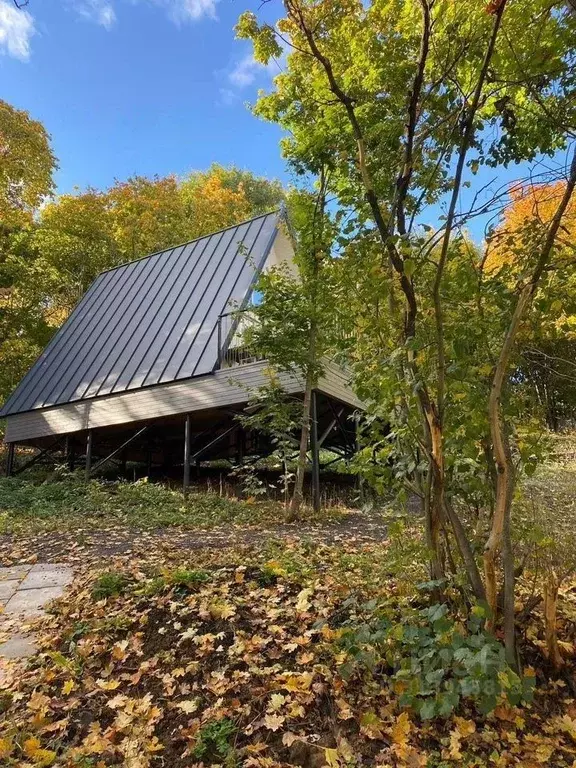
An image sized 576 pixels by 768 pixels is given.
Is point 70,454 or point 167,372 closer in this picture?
point 167,372

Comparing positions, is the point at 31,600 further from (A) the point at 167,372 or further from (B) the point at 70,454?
(B) the point at 70,454

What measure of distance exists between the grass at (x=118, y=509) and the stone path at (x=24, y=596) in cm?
235

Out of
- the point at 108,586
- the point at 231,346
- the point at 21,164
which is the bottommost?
the point at 108,586

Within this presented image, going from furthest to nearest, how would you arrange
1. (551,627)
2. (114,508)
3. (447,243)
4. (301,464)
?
(114,508) < (301,464) < (551,627) < (447,243)

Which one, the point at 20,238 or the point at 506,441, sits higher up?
the point at 20,238

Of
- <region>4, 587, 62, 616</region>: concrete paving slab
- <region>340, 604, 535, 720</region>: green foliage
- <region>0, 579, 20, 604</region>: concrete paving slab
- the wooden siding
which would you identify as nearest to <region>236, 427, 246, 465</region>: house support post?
the wooden siding

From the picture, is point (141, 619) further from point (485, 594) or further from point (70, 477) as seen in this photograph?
point (70, 477)

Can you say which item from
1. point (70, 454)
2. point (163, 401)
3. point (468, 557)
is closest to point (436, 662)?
point (468, 557)

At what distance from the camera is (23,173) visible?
13977mm

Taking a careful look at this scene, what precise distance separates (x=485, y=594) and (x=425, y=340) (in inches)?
51.1

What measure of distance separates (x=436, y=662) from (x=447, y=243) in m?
1.92

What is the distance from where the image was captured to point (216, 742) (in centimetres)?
227

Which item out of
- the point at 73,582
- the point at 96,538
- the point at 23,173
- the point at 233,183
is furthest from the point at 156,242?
the point at 73,582

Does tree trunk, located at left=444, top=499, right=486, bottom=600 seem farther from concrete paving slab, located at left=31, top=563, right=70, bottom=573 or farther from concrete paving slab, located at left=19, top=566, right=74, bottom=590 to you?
concrete paving slab, located at left=31, top=563, right=70, bottom=573
